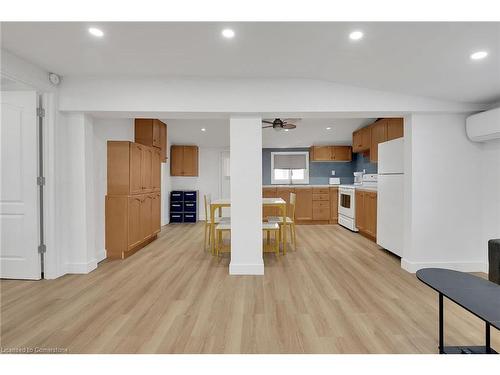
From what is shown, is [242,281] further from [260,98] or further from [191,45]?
[191,45]

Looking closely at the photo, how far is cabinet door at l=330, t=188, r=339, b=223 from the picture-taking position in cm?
678

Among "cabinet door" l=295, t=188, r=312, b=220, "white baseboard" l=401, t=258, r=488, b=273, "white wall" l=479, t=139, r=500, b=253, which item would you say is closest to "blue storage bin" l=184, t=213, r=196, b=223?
"cabinet door" l=295, t=188, r=312, b=220

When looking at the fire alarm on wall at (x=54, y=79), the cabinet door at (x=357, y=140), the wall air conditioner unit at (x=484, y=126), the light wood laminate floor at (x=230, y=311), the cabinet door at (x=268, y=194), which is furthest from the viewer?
the cabinet door at (x=268, y=194)

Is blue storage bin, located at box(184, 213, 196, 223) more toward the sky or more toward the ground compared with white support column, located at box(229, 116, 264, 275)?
more toward the ground

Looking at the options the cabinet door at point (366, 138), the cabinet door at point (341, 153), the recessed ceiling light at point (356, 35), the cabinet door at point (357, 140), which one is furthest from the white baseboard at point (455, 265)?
the cabinet door at point (341, 153)

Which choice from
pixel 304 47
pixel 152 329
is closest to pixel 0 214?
pixel 152 329

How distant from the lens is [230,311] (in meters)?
2.31

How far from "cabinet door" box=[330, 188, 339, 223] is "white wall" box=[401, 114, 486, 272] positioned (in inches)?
138

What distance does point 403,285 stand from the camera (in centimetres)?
286

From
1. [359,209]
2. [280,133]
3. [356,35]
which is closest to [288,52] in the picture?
[356,35]

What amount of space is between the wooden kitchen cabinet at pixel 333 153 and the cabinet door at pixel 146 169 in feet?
14.1

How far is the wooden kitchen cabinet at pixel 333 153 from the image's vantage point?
23.5 feet

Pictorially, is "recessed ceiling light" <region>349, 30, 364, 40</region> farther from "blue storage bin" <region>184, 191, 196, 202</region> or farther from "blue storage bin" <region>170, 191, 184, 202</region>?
"blue storage bin" <region>170, 191, 184, 202</region>

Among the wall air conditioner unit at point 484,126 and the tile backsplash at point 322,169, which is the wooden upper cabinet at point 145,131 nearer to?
the tile backsplash at point 322,169
